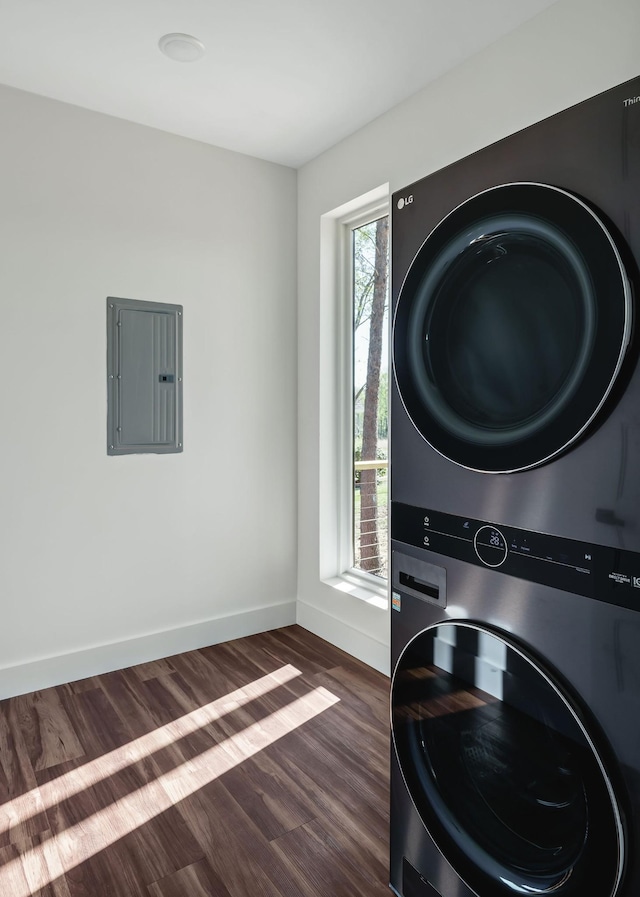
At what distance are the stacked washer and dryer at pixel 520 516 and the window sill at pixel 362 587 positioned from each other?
1.39m

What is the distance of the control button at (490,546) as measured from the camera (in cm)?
105

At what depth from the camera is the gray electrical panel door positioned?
2586mm

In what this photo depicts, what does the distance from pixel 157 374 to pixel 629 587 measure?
7.43ft

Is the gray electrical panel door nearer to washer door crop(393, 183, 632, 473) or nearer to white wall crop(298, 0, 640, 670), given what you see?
white wall crop(298, 0, 640, 670)

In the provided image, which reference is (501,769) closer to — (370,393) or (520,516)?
(520,516)

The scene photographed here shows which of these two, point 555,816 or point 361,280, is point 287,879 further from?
point 361,280

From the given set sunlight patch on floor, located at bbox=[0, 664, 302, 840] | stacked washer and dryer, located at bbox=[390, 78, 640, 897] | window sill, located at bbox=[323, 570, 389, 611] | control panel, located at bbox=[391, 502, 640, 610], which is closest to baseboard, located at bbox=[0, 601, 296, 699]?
window sill, located at bbox=[323, 570, 389, 611]

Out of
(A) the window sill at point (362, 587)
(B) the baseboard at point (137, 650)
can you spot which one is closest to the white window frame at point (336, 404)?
(A) the window sill at point (362, 587)

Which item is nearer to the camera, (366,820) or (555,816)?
(555,816)

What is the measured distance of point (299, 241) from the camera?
313 centimetres

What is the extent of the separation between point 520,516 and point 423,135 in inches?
74.8

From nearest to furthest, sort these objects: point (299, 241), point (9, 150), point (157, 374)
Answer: point (9, 150) < point (157, 374) < point (299, 241)

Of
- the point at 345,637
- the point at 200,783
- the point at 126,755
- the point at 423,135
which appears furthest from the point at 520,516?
the point at 345,637

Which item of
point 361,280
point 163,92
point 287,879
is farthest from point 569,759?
point 163,92
